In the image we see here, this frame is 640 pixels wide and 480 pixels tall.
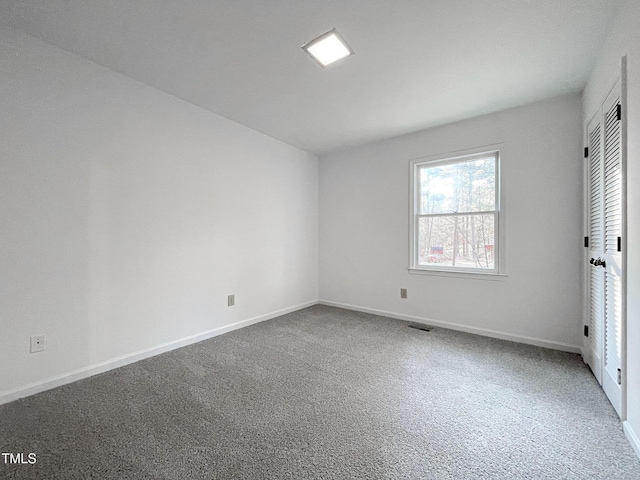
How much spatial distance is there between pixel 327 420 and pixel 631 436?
5.26 ft

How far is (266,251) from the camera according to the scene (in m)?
3.74

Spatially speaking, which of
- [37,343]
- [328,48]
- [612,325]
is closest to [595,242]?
[612,325]

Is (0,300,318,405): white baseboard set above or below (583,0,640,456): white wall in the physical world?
below

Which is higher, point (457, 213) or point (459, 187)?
point (459, 187)

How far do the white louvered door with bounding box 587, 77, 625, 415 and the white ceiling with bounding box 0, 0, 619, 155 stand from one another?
59cm

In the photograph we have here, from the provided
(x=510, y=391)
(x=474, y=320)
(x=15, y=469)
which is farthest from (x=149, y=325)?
(x=474, y=320)

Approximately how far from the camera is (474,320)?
3.17 m

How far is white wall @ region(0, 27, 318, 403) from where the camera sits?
186cm

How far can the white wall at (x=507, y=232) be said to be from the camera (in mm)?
2660

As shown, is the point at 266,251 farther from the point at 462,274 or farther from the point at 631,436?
the point at 631,436

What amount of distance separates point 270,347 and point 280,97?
2.51 metres

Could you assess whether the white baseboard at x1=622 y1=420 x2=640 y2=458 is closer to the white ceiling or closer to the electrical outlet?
the white ceiling

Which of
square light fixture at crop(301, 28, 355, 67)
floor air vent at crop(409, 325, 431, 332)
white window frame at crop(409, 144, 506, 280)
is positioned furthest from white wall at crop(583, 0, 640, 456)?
floor air vent at crop(409, 325, 431, 332)

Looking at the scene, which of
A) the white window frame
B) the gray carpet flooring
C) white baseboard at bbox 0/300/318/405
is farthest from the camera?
the white window frame
